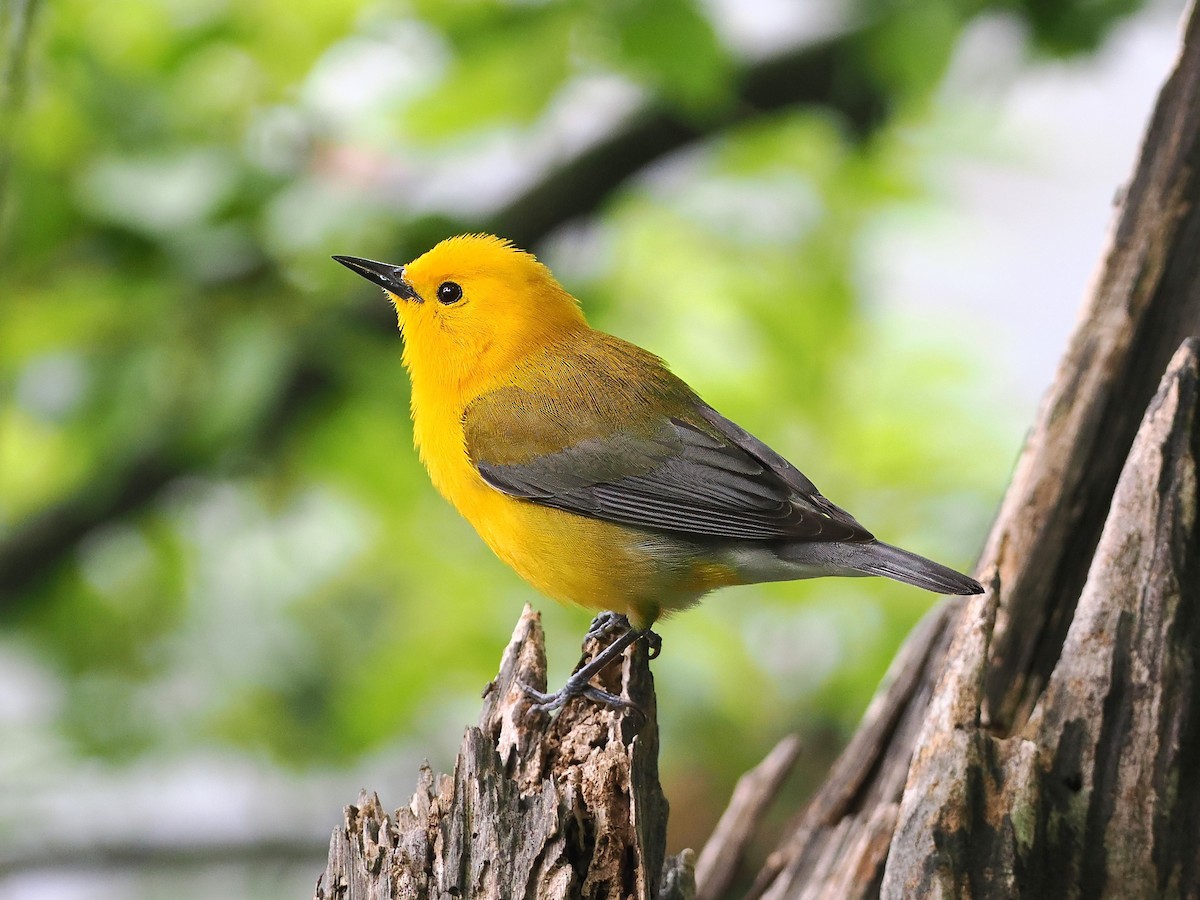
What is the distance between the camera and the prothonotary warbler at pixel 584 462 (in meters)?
3.89

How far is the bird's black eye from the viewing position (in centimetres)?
457

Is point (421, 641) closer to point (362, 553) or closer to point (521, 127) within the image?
point (362, 553)

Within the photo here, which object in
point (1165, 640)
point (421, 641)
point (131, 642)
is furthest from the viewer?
point (131, 642)

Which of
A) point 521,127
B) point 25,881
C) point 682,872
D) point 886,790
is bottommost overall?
point 682,872

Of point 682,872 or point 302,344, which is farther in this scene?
point 302,344

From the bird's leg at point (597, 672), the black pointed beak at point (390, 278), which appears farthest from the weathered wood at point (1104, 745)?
the black pointed beak at point (390, 278)

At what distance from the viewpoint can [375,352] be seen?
5.78 meters

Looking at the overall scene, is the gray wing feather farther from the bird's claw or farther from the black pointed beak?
the black pointed beak

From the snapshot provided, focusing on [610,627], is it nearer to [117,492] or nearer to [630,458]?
[630,458]

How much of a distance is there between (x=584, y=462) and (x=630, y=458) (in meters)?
0.15

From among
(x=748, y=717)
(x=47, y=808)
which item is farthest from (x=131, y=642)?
(x=748, y=717)

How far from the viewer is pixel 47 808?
666 centimetres

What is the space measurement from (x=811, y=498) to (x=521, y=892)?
1.69 meters

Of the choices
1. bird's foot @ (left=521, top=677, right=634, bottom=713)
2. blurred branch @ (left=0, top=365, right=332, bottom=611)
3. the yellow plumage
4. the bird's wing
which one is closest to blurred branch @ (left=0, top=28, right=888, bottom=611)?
blurred branch @ (left=0, top=365, right=332, bottom=611)
